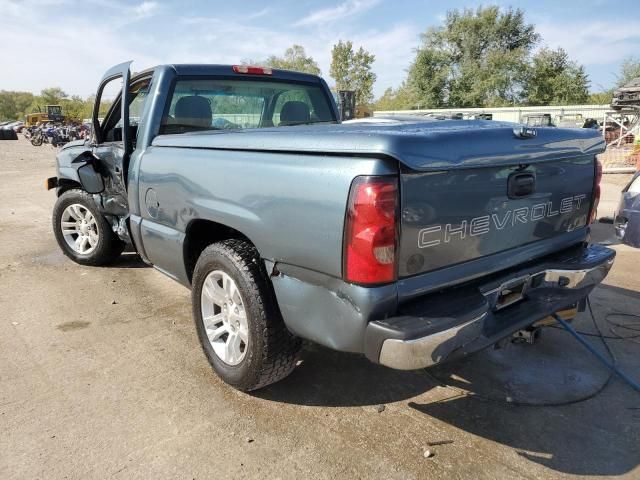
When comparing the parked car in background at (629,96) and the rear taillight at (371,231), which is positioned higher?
the parked car in background at (629,96)

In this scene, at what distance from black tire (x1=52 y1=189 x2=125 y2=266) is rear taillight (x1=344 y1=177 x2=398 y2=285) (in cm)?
373

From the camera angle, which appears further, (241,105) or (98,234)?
(98,234)

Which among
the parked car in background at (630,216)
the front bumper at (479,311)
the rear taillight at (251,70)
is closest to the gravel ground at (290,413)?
Result: the front bumper at (479,311)

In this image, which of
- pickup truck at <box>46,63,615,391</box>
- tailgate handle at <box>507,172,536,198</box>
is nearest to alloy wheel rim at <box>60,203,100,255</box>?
pickup truck at <box>46,63,615,391</box>

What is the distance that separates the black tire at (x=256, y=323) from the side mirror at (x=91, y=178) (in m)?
2.27

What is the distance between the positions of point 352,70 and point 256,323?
53743 millimetres

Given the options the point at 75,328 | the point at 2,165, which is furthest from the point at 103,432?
the point at 2,165

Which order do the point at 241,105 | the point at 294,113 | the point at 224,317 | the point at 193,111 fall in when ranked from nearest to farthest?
1. the point at 224,317
2. the point at 193,111
3. the point at 241,105
4. the point at 294,113

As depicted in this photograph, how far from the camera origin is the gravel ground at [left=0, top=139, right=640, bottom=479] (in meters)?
2.31

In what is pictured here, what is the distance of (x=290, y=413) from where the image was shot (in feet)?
8.93

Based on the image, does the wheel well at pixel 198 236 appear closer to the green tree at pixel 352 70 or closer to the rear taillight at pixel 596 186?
the rear taillight at pixel 596 186

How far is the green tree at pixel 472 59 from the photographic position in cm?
4581

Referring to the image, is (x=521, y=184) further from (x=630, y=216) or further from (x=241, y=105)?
(x=630, y=216)

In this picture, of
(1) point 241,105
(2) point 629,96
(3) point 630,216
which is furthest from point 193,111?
(2) point 629,96
